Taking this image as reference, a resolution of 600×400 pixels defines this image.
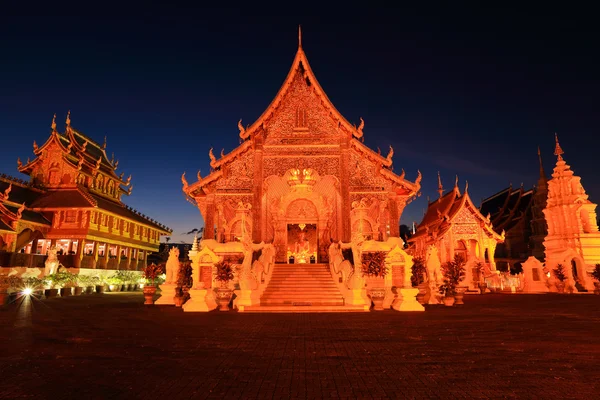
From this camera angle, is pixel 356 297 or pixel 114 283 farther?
pixel 114 283

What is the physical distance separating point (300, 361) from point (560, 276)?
22182 millimetres

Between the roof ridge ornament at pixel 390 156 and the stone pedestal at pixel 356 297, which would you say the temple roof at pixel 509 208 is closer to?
the roof ridge ornament at pixel 390 156

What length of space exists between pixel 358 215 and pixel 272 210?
4.28 m

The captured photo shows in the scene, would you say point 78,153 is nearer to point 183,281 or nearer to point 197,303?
point 183,281

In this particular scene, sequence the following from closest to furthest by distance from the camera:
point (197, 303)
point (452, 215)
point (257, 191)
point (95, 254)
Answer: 1. point (197, 303)
2. point (257, 191)
3. point (452, 215)
4. point (95, 254)

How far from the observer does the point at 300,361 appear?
189 inches

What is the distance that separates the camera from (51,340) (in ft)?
21.0

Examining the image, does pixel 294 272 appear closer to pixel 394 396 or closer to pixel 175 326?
pixel 175 326

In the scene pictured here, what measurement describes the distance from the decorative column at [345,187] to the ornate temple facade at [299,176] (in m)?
0.05

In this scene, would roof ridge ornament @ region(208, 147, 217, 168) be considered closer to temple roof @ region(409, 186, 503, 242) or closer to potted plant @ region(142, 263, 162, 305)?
potted plant @ region(142, 263, 162, 305)

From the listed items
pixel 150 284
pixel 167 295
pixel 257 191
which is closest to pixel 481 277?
pixel 257 191

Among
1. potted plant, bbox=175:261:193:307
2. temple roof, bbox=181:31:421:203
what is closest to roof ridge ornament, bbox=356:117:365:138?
temple roof, bbox=181:31:421:203

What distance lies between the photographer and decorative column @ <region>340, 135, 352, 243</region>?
1611 centimetres

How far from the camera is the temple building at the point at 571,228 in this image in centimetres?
2147
